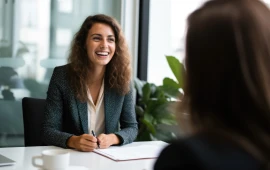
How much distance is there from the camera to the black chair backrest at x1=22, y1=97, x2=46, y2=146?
2369mm

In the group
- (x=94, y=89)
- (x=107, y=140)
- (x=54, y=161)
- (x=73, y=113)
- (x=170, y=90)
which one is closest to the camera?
(x=54, y=161)

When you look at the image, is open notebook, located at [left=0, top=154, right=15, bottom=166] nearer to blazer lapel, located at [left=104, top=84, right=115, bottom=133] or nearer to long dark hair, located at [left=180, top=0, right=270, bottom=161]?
blazer lapel, located at [left=104, top=84, right=115, bottom=133]

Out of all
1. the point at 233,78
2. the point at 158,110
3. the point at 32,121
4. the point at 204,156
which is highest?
the point at 233,78

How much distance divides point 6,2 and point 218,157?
3.01 metres

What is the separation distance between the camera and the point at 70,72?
7.93ft

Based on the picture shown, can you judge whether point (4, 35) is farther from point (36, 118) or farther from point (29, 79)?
point (36, 118)

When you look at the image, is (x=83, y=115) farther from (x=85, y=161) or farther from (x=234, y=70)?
(x=234, y=70)

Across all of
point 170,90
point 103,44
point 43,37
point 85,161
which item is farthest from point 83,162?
point 43,37

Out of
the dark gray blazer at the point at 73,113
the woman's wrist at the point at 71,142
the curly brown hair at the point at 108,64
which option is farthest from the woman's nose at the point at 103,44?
the woman's wrist at the point at 71,142

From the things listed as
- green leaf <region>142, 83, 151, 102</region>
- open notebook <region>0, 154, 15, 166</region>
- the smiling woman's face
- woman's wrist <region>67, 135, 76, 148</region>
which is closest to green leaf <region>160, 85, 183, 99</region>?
green leaf <region>142, 83, 151, 102</region>

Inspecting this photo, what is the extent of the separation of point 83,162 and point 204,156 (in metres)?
1.17

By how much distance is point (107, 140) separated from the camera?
6.84 feet

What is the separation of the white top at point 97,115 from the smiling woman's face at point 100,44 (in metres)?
0.16

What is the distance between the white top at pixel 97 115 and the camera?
237 cm
